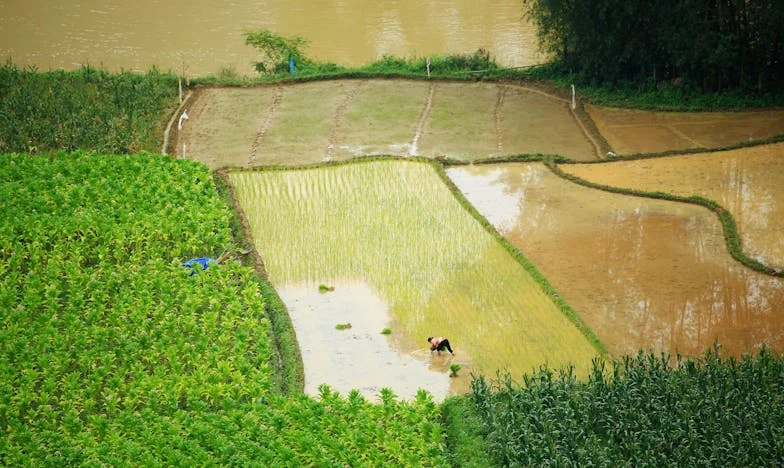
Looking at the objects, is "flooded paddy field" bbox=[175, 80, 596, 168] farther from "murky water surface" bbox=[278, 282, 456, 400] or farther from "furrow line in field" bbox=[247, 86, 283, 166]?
"murky water surface" bbox=[278, 282, 456, 400]

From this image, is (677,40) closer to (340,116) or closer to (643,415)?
(340,116)

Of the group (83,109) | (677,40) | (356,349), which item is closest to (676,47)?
(677,40)

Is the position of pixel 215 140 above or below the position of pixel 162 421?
above

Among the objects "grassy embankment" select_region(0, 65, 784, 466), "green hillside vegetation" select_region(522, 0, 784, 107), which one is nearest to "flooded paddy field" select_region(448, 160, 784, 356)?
"grassy embankment" select_region(0, 65, 784, 466)

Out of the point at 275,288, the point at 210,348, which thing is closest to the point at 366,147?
the point at 275,288

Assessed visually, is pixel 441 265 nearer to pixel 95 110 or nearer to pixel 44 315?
pixel 44 315
